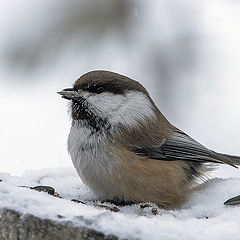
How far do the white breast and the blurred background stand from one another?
0.82 meters

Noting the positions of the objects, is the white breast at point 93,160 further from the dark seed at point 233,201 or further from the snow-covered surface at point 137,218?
the dark seed at point 233,201

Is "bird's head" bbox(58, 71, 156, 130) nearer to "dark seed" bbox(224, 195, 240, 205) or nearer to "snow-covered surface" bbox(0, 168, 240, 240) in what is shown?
"snow-covered surface" bbox(0, 168, 240, 240)

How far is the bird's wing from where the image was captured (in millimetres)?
2932

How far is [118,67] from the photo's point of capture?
4.44 m

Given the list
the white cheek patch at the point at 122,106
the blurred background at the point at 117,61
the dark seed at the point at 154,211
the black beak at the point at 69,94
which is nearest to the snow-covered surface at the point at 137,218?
the dark seed at the point at 154,211

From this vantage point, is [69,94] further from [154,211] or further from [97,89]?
[154,211]

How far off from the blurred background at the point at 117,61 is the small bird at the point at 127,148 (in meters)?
0.64

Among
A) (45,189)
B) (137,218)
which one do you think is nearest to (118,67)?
(45,189)

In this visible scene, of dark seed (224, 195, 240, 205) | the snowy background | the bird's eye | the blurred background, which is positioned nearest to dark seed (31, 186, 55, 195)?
the snowy background

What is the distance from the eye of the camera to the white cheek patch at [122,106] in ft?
9.59

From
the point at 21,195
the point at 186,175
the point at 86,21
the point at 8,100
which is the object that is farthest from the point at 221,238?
the point at 8,100

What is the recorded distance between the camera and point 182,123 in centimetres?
444

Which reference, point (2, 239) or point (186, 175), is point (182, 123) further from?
point (2, 239)

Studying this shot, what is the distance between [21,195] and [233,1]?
2.95 m
